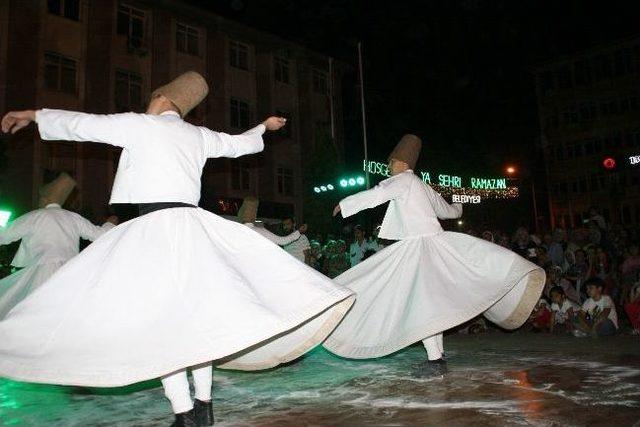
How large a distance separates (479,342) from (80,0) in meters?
20.3

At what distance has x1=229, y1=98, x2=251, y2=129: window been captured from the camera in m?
25.7

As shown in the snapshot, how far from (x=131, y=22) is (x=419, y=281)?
21154 millimetres

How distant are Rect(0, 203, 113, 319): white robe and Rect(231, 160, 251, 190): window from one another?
19660mm

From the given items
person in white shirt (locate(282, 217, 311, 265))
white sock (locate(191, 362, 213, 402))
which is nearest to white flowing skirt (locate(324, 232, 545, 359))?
white sock (locate(191, 362, 213, 402))

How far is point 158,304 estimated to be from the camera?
312 centimetres

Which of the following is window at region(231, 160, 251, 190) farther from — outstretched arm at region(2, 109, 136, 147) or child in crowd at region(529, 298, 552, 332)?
outstretched arm at region(2, 109, 136, 147)

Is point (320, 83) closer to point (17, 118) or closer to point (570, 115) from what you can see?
point (570, 115)

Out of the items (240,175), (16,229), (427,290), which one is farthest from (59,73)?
(427,290)

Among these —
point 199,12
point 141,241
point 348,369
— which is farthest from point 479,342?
point 199,12

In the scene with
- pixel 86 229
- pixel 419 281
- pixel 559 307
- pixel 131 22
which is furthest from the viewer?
pixel 131 22

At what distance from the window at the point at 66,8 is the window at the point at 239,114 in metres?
7.56

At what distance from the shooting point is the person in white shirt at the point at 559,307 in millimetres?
8867

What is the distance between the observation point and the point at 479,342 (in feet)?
25.3

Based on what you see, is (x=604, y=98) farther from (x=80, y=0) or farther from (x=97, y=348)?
(x=97, y=348)
